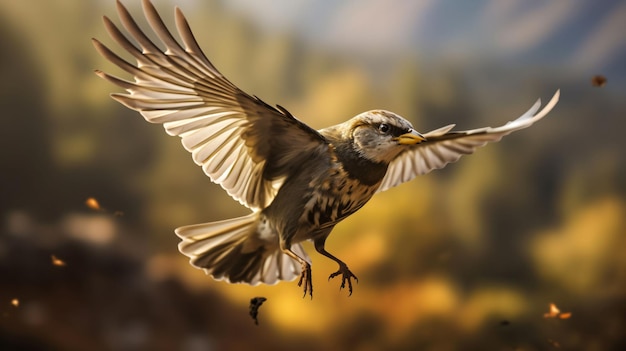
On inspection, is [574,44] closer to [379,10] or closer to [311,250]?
[379,10]

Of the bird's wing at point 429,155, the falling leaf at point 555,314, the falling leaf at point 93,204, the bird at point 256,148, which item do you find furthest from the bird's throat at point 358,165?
the falling leaf at point 555,314

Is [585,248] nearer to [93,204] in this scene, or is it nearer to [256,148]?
[256,148]

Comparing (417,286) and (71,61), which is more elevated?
(71,61)

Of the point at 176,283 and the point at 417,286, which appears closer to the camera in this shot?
the point at 176,283

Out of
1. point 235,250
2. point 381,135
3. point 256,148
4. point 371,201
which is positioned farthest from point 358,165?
point 371,201

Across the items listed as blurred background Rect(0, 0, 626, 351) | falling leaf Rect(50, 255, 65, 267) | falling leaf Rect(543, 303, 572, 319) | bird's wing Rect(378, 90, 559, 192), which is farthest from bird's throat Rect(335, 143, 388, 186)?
falling leaf Rect(543, 303, 572, 319)

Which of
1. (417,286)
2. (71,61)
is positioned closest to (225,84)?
(71,61)

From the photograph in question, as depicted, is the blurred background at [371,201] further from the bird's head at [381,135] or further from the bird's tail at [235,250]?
the bird's head at [381,135]
